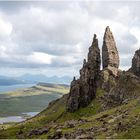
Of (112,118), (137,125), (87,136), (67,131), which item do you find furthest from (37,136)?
(137,125)

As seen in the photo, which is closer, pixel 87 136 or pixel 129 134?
pixel 129 134

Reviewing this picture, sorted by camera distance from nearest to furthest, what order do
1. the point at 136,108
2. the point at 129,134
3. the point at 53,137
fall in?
the point at 129,134 → the point at 53,137 → the point at 136,108

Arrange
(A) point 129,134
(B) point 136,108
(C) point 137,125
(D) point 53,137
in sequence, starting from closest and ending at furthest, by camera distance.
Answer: (A) point 129,134
(C) point 137,125
(D) point 53,137
(B) point 136,108

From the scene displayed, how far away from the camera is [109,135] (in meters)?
146

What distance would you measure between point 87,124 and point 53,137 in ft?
87.0

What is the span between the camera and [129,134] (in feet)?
454

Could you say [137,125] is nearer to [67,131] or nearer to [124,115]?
[124,115]

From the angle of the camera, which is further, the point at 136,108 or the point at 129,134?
the point at 136,108

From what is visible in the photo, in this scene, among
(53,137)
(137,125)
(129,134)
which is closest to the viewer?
(129,134)

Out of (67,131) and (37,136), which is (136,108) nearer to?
(67,131)

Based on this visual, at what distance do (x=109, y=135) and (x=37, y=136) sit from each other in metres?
60.1

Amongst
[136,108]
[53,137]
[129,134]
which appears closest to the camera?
[129,134]

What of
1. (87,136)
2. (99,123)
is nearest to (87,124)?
(99,123)

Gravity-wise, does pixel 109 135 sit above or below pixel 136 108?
below
